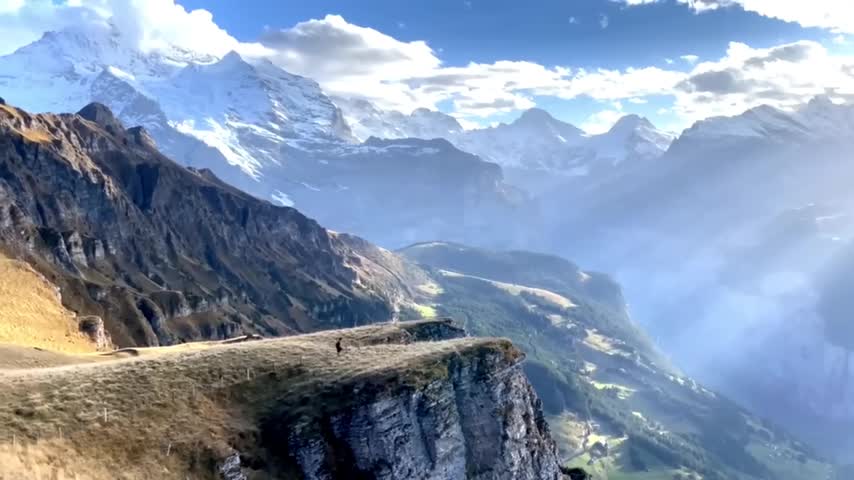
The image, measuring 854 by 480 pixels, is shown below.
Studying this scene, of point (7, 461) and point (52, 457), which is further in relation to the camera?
point (52, 457)

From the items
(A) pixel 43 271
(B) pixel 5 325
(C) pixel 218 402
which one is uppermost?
(A) pixel 43 271

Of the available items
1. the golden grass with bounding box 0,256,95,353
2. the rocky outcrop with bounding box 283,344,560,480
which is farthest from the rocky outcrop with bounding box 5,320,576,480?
the golden grass with bounding box 0,256,95,353

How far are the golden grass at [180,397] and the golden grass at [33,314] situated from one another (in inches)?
2527

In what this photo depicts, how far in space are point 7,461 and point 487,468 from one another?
4888 centimetres

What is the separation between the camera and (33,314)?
159m

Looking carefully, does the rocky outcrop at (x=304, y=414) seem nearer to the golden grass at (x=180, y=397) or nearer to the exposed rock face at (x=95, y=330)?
the golden grass at (x=180, y=397)

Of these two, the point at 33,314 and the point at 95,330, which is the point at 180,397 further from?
the point at 95,330

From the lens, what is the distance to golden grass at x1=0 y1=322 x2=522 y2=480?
61094mm

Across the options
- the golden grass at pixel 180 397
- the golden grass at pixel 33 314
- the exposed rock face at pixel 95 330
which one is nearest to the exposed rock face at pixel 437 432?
the golden grass at pixel 180 397

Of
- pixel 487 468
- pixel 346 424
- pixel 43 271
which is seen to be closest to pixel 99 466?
pixel 346 424

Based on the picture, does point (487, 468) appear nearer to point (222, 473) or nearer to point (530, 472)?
point (530, 472)

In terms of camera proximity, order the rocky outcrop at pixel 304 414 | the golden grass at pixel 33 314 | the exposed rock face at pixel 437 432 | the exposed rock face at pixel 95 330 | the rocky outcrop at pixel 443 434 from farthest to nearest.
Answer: the exposed rock face at pixel 95 330
the golden grass at pixel 33 314
the rocky outcrop at pixel 443 434
the exposed rock face at pixel 437 432
the rocky outcrop at pixel 304 414

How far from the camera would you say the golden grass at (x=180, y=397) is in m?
61.1

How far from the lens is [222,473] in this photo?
66.8 meters
